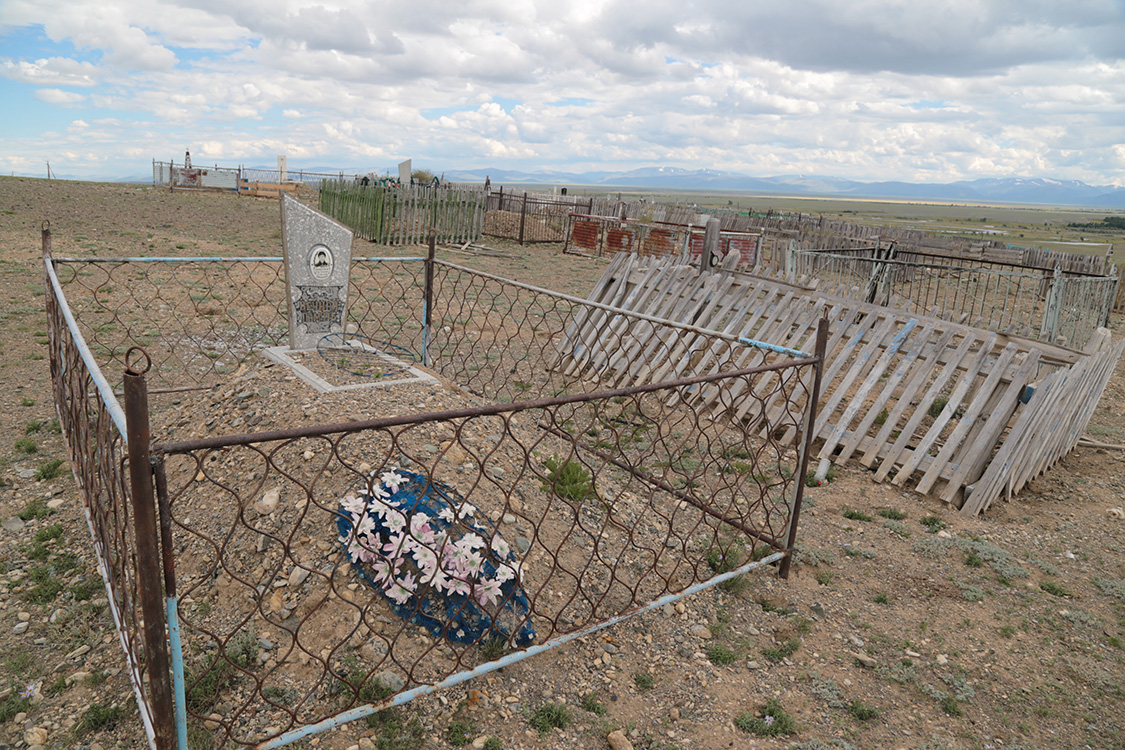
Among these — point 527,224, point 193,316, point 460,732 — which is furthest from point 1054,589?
point 527,224

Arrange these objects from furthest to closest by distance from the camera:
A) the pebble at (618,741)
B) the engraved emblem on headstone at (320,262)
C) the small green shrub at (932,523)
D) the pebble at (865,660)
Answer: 1. the engraved emblem on headstone at (320,262)
2. the small green shrub at (932,523)
3. the pebble at (865,660)
4. the pebble at (618,741)

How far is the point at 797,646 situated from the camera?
3.54m

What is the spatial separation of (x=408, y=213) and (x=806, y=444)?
16.1m

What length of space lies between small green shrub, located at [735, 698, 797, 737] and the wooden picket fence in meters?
16.2

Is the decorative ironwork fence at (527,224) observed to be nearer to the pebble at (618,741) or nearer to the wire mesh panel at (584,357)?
the wire mesh panel at (584,357)

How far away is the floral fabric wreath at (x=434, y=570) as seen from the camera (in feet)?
9.97

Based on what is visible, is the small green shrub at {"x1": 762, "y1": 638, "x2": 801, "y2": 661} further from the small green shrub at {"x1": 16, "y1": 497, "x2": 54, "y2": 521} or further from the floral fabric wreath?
the small green shrub at {"x1": 16, "y1": 497, "x2": 54, "y2": 521}

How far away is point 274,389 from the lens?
4895 millimetres

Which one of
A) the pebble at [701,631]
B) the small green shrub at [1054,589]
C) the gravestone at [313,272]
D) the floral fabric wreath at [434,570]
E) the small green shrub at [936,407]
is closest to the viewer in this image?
the floral fabric wreath at [434,570]

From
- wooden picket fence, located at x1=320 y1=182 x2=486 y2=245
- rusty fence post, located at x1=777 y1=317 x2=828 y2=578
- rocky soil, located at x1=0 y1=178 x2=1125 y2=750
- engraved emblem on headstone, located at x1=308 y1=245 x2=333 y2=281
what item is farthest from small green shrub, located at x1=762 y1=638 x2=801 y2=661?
wooden picket fence, located at x1=320 y1=182 x2=486 y2=245

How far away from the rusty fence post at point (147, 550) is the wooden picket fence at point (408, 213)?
54.3 feet

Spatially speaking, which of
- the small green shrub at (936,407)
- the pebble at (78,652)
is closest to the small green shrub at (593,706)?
the pebble at (78,652)

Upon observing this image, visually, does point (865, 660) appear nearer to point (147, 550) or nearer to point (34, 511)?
point (147, 550)

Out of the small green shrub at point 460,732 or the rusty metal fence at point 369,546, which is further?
the small green shrub at point 460,732
